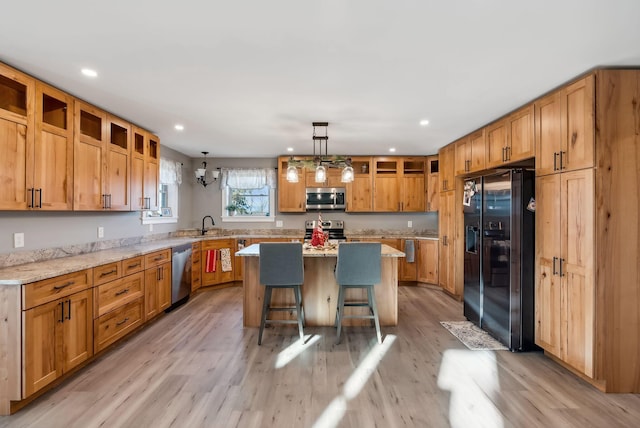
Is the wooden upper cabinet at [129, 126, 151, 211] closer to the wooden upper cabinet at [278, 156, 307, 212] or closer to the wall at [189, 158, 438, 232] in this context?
the wall at [189, 158, 438, 232]

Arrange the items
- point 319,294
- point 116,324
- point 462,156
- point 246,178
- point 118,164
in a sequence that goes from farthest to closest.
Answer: point 246,178
point 462,156
point 319,294
point 118,164
point 116,324

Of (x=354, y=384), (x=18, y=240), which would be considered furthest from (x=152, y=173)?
(x=354, y=384)

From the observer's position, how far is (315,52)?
2125 millimetres

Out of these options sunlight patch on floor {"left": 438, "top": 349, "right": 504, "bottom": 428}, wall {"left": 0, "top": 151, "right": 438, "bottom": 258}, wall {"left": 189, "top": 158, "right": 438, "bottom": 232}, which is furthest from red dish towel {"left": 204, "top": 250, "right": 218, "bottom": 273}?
sunlight patch on floor {"left": 438, "top": 349, "right": 504, "bottom": 428}

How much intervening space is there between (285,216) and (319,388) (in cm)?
407

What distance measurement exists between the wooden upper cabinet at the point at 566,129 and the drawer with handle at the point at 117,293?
4124mm

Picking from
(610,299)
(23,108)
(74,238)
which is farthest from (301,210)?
(610,299)

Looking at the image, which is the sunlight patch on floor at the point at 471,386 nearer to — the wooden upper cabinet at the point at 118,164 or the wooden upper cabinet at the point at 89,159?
the wooden upper cabinet at the point at 89,159

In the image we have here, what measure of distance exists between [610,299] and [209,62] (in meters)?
3.44

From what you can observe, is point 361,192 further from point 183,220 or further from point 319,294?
point 183,220

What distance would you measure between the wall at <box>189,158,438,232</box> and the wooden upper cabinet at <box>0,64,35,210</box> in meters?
3.60

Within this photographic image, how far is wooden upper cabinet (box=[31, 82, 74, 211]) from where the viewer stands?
253cm

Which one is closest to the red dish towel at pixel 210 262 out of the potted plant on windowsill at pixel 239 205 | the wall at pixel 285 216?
the wall at pixel 285 216

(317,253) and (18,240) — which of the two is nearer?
(18,240)
